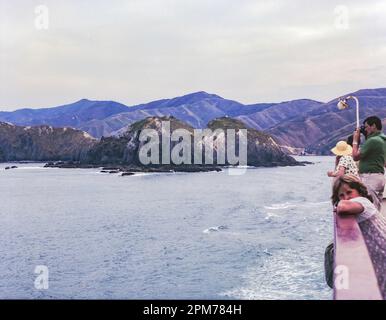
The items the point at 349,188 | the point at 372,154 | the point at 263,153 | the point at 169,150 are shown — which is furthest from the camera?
the point at 263,153

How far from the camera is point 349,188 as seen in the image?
16.9ft

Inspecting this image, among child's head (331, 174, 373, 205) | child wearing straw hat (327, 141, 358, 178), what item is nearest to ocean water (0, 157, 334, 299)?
child wearing straw hat (327, 141, 358, 178)

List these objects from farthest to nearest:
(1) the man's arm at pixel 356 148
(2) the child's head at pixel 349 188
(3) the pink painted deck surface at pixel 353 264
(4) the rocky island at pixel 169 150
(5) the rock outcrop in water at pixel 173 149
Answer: (5) the rock outcrop in water at pixel 173 149, (4) the rocky island at pixel 169 150, (1) the man's arm at pixel 356 148, (2) the child's head at pixel 349 188, (3) the pink painted deck surface at pixel 353 264

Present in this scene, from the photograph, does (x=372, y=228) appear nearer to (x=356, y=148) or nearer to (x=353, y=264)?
(x=353, y=264)

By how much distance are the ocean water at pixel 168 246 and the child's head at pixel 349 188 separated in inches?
770

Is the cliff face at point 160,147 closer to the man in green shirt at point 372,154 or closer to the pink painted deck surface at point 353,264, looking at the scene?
the man in green shirt at point 372,154

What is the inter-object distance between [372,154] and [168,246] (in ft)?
108

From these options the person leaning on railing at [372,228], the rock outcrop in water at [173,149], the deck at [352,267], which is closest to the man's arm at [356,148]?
the person leaning on railing at [372,228]

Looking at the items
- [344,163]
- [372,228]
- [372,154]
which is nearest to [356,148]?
[344,163]

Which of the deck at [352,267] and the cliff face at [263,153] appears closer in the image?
the deck at [352,267]

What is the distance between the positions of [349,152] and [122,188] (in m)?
87.9

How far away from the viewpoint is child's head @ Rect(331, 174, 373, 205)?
512cm

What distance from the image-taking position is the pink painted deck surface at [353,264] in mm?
4316
